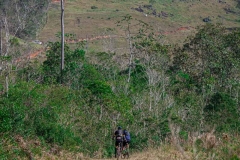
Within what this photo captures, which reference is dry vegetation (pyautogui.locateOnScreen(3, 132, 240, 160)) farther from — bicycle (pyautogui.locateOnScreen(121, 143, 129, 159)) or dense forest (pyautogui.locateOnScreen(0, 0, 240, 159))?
bicycle (pyautogui.locateOnScreen(121, 143, 129, 159))

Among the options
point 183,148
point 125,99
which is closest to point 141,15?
point 125,99

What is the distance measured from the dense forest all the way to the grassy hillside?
2176 cm

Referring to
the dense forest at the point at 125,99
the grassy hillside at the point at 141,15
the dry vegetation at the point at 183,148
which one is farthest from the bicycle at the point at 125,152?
the grassy hillside at the point at 141,15

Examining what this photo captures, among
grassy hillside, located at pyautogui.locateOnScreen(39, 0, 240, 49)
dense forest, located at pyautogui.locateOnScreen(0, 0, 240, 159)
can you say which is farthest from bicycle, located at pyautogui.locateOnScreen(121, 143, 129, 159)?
grassy hillside, located at pyautogui.locateOnScreen(39, 0, 240, 49)

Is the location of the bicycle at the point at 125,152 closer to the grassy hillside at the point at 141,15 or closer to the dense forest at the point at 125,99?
the dense forest at the point at 125,99

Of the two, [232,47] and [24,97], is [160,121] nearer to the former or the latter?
[24,97]

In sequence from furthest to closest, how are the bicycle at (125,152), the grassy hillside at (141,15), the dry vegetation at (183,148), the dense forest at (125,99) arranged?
the grassy hillside at (141,15), the dense forest at (125,99), the bicycle at (125,152), the dry vegetation at (183,148)

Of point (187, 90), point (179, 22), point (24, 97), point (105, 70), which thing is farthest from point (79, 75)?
point (179, 22)

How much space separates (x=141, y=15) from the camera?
64.7 m

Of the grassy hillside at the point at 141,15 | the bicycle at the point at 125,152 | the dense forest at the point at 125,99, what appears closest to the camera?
the bicycle at the point at 125,152

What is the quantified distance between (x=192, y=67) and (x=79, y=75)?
9.03 m

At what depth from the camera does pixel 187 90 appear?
947 inches

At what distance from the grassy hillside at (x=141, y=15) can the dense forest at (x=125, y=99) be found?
21756mm

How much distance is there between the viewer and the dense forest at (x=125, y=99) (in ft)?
38.8
